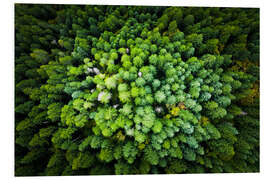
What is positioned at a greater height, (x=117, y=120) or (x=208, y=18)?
(x=208, y=18)

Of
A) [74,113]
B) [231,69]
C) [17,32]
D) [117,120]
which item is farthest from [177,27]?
[17,32]

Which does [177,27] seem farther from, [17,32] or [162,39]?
[17,32]

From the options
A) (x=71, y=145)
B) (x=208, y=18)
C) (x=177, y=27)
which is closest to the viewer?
(x=71, y=145)

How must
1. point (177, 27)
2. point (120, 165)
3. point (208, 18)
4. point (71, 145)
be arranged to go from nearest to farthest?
point (120, 165) → point (71, 145) → point (208, 18) → point (177, 27)

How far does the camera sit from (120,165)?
3.20 metres

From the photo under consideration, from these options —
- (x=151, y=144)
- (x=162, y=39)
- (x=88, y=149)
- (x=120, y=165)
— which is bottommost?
(x=120, y=165)

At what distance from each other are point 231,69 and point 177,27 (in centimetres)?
230

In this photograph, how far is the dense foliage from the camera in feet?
10.7

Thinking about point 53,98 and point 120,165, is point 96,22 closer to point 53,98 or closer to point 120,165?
point 53,98

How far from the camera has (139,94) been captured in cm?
326

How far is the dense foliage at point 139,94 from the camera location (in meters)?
A: 3.27

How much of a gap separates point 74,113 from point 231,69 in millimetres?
5176

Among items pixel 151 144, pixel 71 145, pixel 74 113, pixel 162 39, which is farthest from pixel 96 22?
pixel 151 144

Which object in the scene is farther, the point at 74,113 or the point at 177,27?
the point at 177,27
